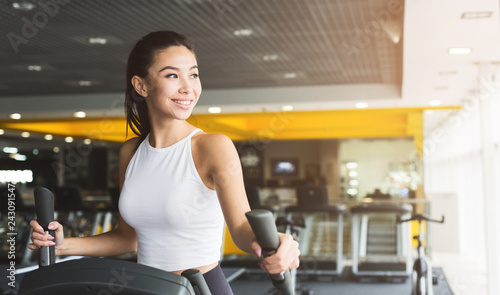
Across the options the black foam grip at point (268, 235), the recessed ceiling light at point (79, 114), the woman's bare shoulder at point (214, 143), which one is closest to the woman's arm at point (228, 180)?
the woman's bare shoulder at point (214, 143)

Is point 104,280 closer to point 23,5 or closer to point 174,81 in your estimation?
point 174,81

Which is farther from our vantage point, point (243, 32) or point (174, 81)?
point (243, 32)

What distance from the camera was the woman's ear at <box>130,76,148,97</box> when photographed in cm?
123

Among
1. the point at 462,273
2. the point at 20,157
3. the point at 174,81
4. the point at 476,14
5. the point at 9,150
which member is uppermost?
the point at 476,14

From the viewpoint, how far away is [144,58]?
3.95 feet

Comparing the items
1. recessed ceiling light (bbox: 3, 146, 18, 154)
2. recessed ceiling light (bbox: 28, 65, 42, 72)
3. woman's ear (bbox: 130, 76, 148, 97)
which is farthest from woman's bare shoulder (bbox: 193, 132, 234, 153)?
recessed ceiling light (bbox: 3, 146, 18, 154)

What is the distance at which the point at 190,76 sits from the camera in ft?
3.87

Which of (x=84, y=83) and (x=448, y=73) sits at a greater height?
(x=84, y=83)

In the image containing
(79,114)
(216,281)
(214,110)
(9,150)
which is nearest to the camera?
(216,281)

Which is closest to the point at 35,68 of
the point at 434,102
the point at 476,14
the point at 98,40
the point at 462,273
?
the point at 98,40

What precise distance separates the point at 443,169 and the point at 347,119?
11.5ft

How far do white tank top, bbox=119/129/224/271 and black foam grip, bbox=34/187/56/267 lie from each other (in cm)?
16

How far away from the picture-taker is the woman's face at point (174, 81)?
116 centimetres

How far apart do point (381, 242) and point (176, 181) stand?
24.2ft
